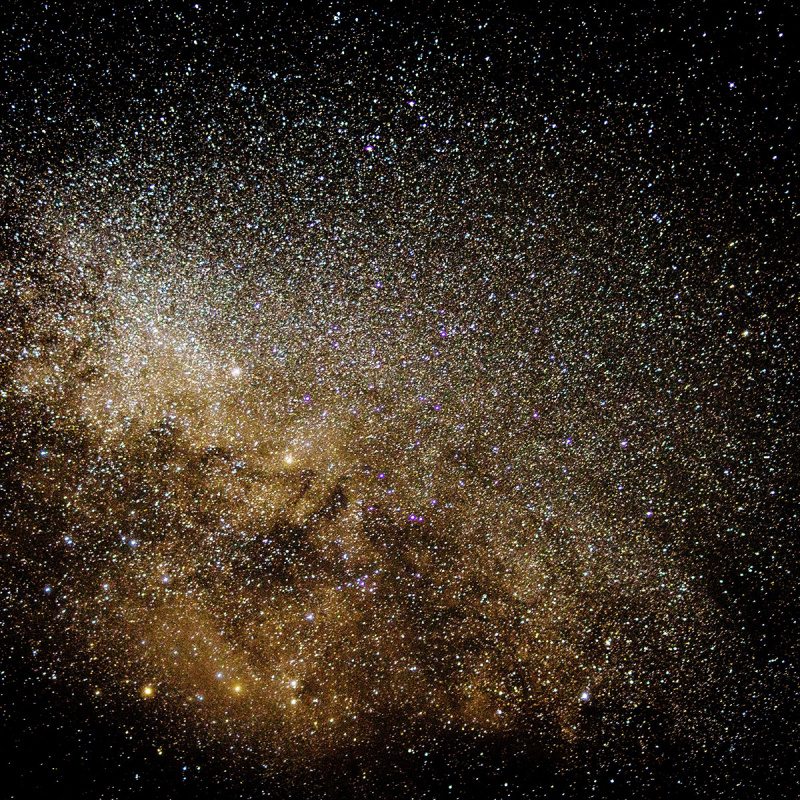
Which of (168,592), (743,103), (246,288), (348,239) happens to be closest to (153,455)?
(168,592)

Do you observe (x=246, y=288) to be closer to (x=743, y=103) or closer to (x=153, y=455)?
(x=153, y=455)

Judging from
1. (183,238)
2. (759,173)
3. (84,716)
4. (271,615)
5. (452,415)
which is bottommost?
(84,716)

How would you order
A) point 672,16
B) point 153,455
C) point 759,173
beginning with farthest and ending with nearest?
point 153,455 → point 759,173 → point 672,16

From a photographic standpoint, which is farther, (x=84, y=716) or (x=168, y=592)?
(x=84, y=716)

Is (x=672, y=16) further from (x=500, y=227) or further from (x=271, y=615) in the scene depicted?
(x=271, y=615)

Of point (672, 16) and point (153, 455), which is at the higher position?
point (672, 16)

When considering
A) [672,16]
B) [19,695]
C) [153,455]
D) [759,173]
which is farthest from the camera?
[19,695]
